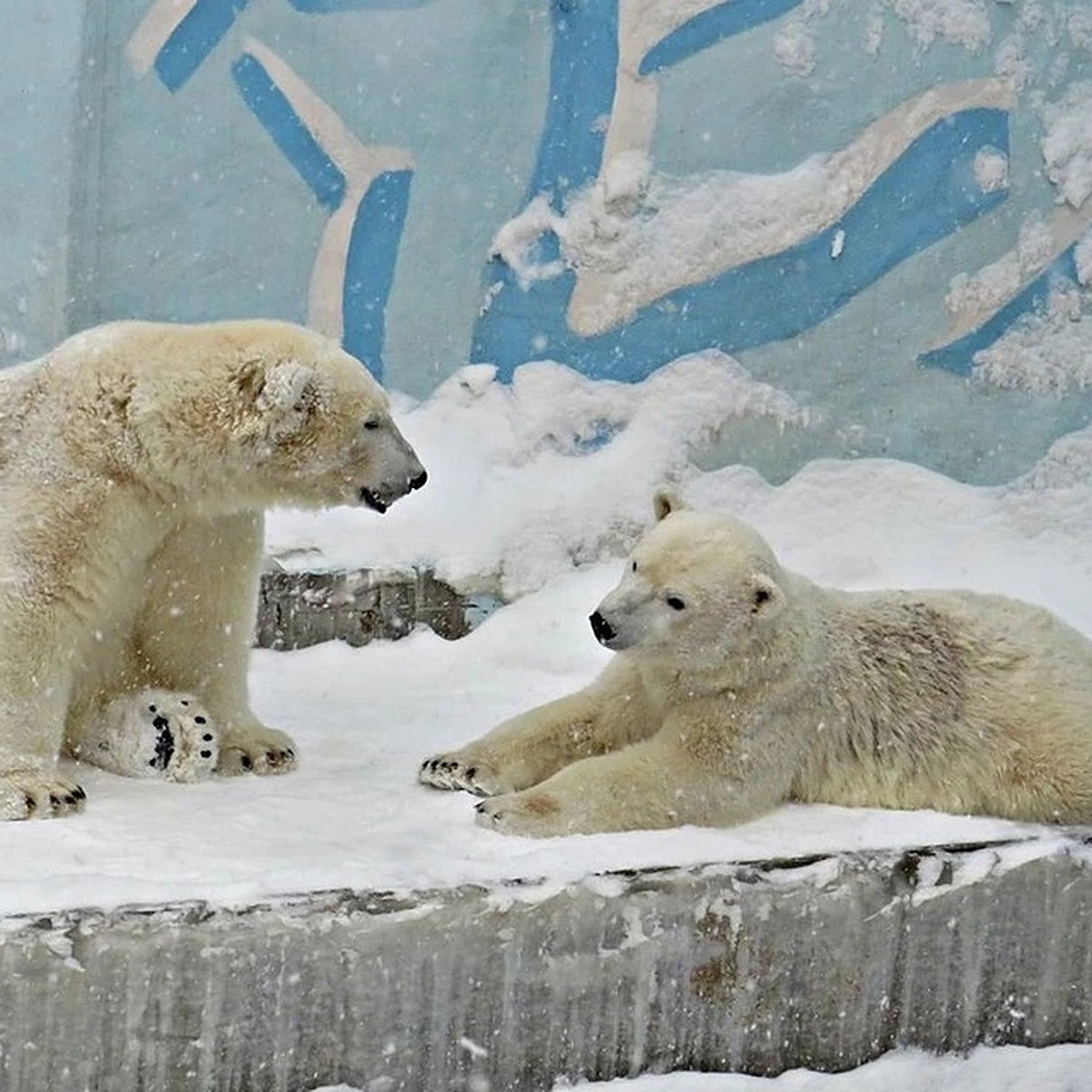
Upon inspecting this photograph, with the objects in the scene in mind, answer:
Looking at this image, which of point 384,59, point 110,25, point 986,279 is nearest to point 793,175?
point 986,279

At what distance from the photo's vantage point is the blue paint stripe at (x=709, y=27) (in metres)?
6.38

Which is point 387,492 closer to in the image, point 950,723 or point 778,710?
point 778,710

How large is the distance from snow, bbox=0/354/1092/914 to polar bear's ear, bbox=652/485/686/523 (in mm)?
751

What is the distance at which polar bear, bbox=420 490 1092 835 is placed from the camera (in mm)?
3869

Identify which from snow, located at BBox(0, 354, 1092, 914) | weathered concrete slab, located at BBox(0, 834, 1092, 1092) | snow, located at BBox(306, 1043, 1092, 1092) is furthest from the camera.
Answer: snow, located at BBox(0, 354, 1092, 914)

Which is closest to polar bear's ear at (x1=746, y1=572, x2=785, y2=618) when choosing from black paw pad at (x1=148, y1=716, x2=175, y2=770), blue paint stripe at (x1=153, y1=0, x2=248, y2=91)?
black paw pad at (x1=148, y1=716, x2=175, y2=770)

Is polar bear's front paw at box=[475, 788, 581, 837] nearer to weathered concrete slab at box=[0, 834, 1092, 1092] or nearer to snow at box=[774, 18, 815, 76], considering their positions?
weathered concrete slab at box=[0, 834, 1092, 1092]

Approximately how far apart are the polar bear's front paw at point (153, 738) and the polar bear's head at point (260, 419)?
0.50 m

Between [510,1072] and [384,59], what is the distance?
3967mm

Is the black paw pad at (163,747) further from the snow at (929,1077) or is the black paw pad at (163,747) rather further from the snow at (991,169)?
the snow at (991,169)

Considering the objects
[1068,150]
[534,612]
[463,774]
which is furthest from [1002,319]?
[463,774]

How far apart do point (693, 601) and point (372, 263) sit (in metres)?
2.83

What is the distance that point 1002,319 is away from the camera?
657cm

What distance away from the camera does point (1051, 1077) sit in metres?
3.63
